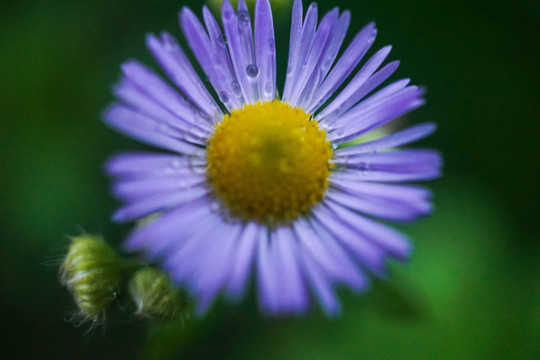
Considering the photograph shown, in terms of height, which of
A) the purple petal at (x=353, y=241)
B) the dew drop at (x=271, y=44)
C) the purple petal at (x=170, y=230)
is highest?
the dew drop at (x=271, y=44)

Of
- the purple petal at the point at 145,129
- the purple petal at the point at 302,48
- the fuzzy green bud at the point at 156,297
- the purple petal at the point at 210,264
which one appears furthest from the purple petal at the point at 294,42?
the fuzzy green bud at the point at 156,297

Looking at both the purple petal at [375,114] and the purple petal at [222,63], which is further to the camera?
the purple petal at [222,63]

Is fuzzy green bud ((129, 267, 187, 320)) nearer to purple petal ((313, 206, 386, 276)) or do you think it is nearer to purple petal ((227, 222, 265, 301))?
purple petal ((227, 222, 265, 301))

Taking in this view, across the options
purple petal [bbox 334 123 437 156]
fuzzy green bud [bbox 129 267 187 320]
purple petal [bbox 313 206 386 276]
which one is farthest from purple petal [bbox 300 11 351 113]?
fuzzy green bud [bbox 129 267 187 320]

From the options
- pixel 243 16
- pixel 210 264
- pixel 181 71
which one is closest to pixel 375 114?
pixel 243 16

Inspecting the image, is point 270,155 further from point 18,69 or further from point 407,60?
point 18,69

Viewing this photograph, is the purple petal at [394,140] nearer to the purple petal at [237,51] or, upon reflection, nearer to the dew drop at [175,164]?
the purple petal at [237,51]
